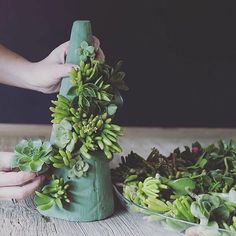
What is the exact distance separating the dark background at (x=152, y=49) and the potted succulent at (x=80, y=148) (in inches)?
66.0

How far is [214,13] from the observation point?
8.15 feet

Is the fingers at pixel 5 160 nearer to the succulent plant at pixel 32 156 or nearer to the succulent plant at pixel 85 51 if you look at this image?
the succulent plant at pixel 32 156

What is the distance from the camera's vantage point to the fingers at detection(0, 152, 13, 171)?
755mm

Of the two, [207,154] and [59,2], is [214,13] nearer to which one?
[59,2]

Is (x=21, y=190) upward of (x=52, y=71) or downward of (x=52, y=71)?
downward

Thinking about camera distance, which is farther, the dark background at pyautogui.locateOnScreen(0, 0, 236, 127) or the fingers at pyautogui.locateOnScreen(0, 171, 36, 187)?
the dark background at pyautogui.locateOnScreen(0, 0, 236, 127)

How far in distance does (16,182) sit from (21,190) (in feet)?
0.05

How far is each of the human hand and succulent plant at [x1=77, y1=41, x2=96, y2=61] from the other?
0.02m

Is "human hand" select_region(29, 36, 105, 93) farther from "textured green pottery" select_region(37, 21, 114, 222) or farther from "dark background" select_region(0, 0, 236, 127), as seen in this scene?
"dark background" select_region(0, 0, 236, 127)

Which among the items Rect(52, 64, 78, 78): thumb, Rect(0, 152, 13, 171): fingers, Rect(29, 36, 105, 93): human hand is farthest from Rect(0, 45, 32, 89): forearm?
Rect(0, 152, 13, 171): fingers

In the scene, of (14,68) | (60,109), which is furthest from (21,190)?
(14,68)

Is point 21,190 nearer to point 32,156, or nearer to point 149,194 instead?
point 32,156

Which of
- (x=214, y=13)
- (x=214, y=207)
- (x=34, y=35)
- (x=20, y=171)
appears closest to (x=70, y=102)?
(x=20, y=171)

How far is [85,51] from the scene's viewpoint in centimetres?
78
